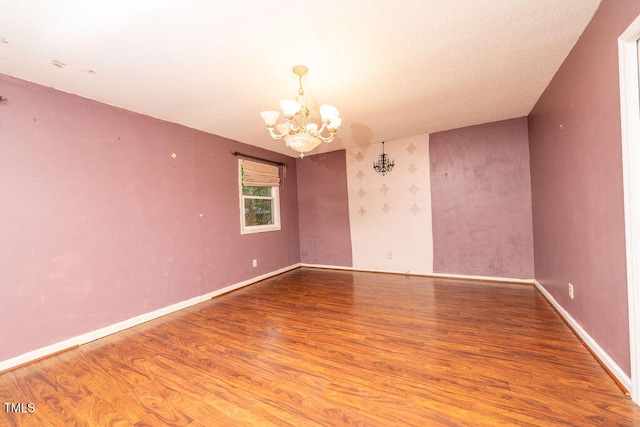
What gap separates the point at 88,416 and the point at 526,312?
3.61 m

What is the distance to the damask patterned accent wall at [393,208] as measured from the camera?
14.4 ft

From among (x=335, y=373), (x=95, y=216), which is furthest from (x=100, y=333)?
(x=335, y=373)

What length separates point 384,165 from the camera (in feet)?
15.4

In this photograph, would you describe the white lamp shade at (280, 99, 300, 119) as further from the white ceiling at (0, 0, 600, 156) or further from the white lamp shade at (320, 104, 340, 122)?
the white ceiling at (0, 0, 600, 156)

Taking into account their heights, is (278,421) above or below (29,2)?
below

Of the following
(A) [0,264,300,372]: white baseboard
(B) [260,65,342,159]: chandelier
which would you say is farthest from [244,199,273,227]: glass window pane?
(B) [260,65,342,159]: chandelier

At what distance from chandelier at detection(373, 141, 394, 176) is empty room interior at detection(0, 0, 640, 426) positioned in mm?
700

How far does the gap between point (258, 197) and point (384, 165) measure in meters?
2.26

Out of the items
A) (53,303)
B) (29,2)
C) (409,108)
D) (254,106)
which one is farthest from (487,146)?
(53,303)

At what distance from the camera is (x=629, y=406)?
1408 mm

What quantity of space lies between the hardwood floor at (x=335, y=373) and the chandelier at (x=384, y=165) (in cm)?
241

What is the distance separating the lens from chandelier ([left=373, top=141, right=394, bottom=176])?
15.3 ft

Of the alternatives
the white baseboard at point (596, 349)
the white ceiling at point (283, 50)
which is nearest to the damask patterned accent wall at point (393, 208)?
the white ceiling at point (283, 50)

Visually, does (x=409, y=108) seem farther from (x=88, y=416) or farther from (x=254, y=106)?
(x=88, y=416)
